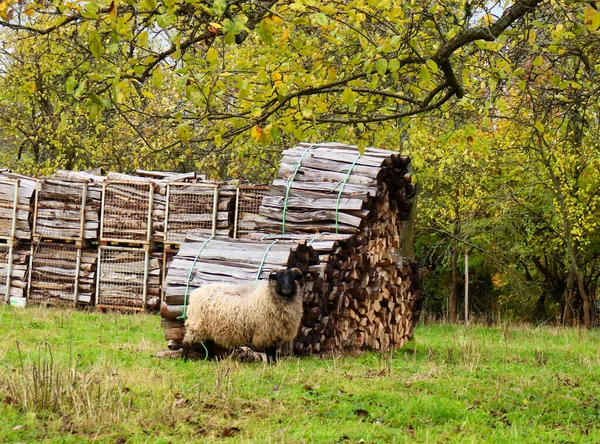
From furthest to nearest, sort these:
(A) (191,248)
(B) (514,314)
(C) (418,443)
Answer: (B) (514,314) < (A) (191,248) < (C) (418,443)

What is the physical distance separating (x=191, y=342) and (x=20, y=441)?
4.40 metres

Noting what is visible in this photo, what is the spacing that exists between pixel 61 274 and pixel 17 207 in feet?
6.12

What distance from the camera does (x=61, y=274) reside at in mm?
18141

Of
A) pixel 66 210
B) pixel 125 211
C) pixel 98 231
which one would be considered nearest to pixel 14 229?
pixel 66 210

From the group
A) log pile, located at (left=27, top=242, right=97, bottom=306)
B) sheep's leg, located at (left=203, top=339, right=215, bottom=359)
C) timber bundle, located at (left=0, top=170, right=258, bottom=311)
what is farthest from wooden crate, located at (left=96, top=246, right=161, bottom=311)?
sheep's leg, located at (left=203, top=339, right=215, bottom=359)

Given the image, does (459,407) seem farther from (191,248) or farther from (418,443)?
(191,248)

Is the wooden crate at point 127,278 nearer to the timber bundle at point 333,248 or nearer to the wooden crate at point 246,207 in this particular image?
the wooden crate at point 246,207

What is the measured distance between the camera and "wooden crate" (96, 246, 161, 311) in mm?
17656

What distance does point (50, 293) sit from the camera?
18125 millimetres

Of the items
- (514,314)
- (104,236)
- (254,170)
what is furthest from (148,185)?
(514,314)

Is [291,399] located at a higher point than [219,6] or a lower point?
lower

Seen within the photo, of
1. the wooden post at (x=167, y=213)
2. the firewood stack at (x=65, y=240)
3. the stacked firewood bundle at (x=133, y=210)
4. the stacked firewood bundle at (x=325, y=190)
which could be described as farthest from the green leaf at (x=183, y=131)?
the firewood stack at (x=65, y=240)

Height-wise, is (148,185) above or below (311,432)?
above

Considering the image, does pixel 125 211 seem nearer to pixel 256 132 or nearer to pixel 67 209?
pixel 67 209
